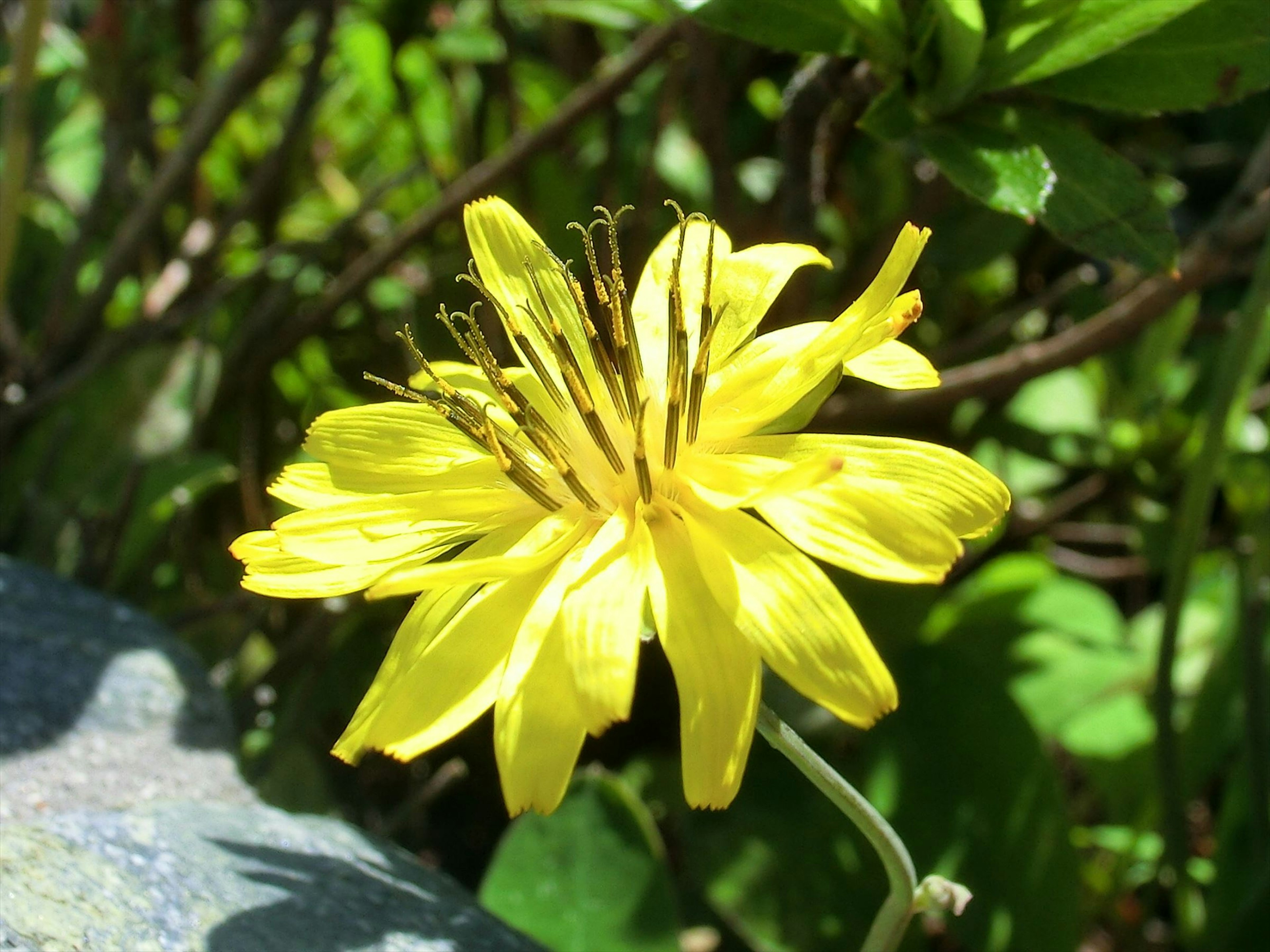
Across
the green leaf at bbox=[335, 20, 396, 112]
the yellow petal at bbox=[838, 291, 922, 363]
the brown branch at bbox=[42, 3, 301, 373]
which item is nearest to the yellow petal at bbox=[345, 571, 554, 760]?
the yellow petal at bbox=[838, 291, 922, 363]

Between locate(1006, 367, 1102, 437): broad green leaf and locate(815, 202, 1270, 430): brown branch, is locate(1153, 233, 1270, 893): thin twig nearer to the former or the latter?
locate(815, 202, 1270, 430): brown branch

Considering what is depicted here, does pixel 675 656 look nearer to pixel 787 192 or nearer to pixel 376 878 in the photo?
pixel 376 878

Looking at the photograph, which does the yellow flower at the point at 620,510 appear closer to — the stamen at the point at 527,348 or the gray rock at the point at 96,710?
the stamen at the point at 527,348

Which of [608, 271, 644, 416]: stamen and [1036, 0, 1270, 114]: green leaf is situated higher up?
[1036, 0, 1270, 114]: green leaf

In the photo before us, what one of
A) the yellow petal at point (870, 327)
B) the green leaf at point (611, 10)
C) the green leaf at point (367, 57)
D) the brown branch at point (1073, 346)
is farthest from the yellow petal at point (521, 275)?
the green leaf at point (367, 57)

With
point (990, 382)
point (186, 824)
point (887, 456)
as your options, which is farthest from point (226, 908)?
point (990, 382)

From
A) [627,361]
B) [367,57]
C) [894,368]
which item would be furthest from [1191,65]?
[367,57]
